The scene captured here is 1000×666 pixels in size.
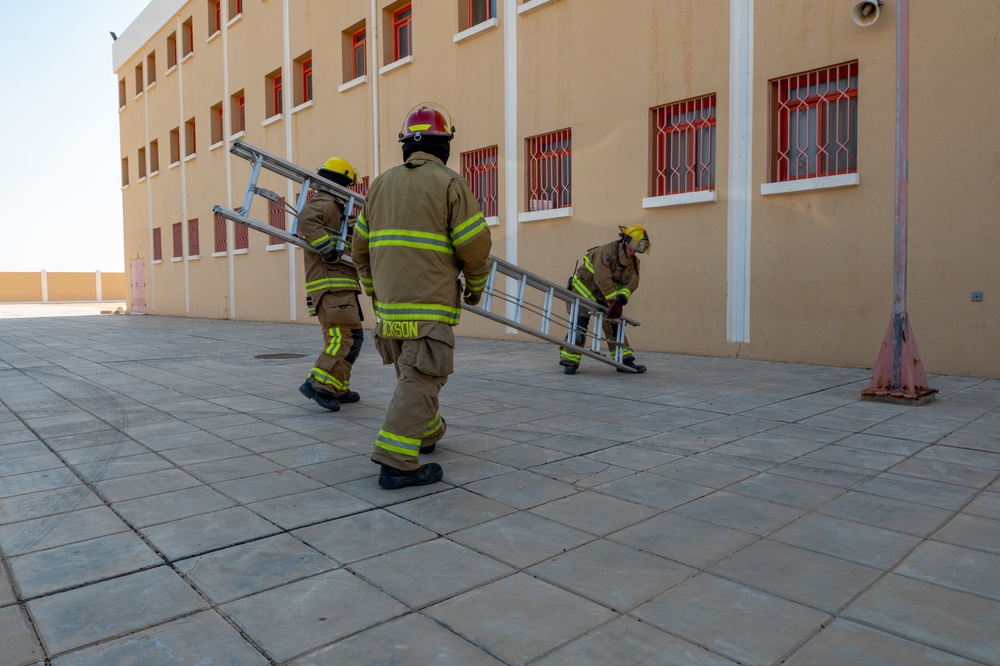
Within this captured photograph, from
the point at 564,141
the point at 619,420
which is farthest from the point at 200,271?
the point at 619,420

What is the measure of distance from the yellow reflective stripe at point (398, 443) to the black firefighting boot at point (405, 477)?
0.32ft

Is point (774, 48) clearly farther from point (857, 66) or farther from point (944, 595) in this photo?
point (944, 595)

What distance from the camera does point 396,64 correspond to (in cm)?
1441

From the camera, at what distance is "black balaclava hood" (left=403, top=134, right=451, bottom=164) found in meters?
3.89

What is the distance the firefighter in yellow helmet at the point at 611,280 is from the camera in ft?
24.7

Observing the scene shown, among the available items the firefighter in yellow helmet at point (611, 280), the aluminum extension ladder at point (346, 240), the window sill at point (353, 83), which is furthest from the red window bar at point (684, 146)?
the window sill at point (353, 83)

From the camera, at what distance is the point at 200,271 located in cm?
2288

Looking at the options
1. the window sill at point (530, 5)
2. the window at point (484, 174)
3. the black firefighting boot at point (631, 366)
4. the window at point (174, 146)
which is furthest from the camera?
the window at point (174, 146)

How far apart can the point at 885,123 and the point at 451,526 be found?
699cm

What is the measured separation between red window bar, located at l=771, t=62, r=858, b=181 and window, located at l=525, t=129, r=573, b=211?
3407mm

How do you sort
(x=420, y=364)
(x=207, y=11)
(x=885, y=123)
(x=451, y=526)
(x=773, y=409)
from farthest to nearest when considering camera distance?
(x=207, y=11) → (x=885, y=123) → (x=773, y=409) → (x=420, y=364) → (x=451, y=526)

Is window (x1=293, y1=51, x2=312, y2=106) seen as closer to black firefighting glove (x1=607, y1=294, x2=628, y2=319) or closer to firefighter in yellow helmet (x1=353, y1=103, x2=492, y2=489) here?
black firefighting glove (x1=607, y1=294, x2=628, y2=319)

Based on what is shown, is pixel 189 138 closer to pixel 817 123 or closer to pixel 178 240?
pixel 178 240

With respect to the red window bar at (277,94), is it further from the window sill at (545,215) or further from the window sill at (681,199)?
the window sill at (681,199)
